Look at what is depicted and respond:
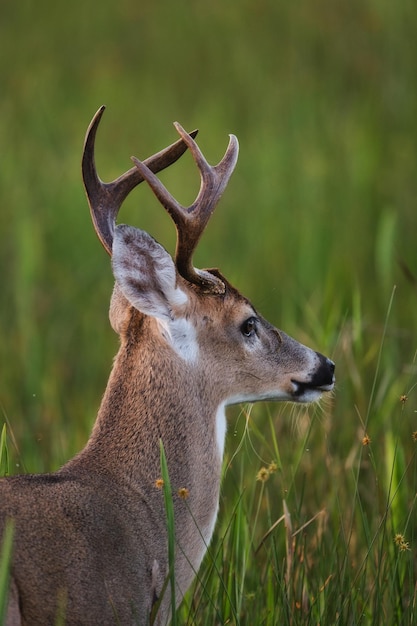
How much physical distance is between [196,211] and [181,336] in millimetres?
425

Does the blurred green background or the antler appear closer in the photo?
the antler

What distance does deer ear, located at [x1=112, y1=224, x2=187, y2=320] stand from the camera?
4133mm

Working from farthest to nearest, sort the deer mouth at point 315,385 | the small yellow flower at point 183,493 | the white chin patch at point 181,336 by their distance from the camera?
the deer mouth at point 315,385 < the white chin patch at point 181,336 < the small yellow flower at point 183,493

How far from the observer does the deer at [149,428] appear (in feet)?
12.1

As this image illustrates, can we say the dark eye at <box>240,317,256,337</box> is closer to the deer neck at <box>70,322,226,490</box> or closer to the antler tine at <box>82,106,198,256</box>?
the deer neck at <box>70,322,226,490</box>

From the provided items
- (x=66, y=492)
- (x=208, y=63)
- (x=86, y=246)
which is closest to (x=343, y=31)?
(x=208, y=63)

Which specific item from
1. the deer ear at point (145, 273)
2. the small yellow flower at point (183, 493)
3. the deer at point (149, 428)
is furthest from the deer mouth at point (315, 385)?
the small yellow flower at point (183, 493)

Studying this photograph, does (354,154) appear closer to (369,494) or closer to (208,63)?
(208,63)

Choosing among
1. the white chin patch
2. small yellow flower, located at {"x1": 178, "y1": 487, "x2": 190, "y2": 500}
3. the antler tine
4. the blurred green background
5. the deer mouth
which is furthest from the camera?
the blurred green background

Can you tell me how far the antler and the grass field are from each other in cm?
62

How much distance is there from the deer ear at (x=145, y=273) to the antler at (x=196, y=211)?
9 centimetres

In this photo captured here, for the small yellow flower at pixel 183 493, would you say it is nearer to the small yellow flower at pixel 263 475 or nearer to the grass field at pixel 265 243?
the grass field at pixel 265 243

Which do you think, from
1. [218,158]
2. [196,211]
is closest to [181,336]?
[196,211]

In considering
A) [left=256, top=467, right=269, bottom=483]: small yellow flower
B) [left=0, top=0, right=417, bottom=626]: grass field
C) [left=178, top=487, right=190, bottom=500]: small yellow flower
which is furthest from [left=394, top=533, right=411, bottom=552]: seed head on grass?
[left=178, top=487, right=190, bottom=500]: small yellow flower
